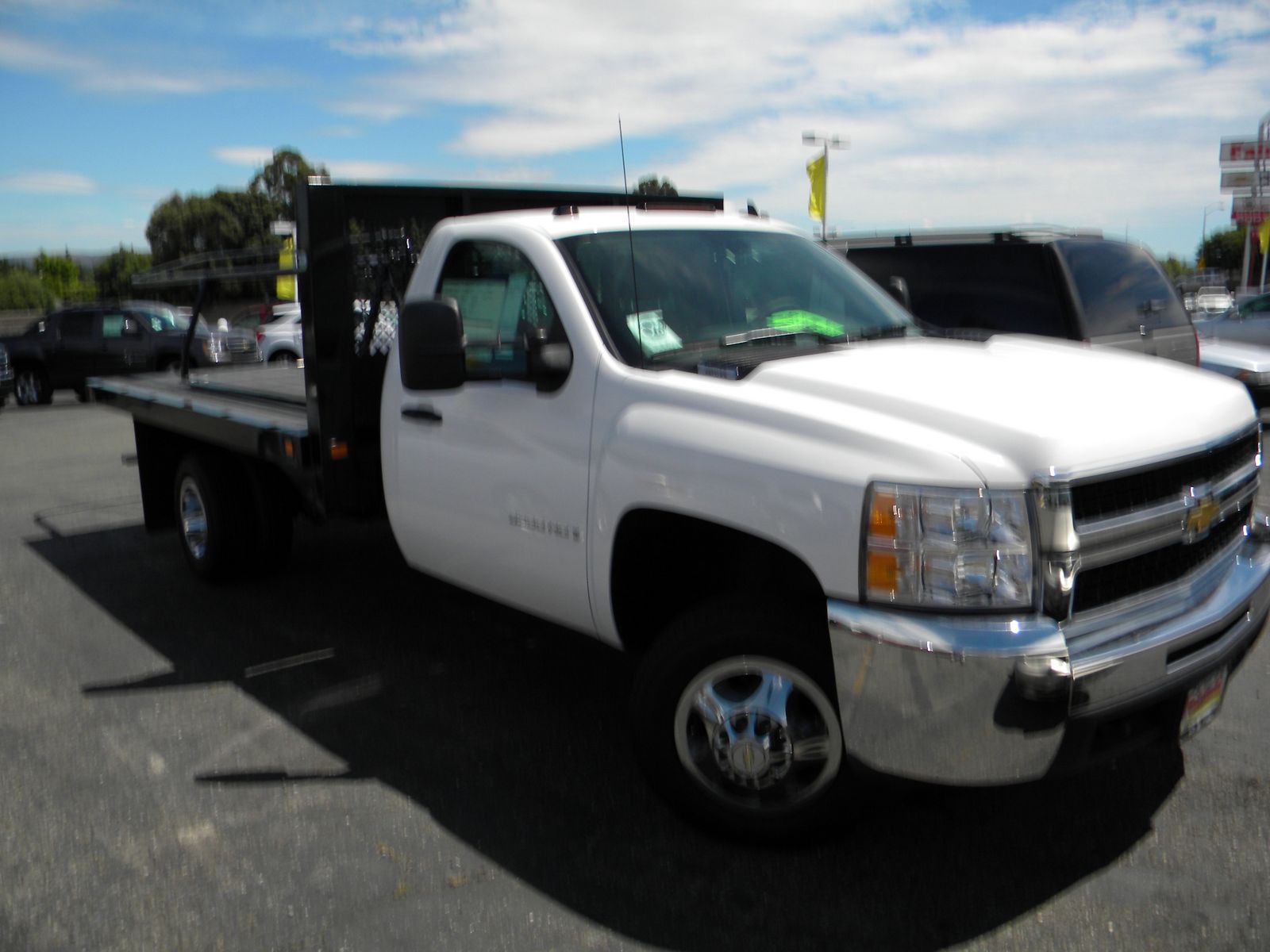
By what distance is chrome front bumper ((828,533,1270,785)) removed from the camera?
9.18 ft

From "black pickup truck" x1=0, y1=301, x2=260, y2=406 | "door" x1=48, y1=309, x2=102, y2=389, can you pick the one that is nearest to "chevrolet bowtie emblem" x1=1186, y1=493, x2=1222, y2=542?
"black pickup truck" x1=0, y1=301, x2=260, y2=406

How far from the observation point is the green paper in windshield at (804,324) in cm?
418

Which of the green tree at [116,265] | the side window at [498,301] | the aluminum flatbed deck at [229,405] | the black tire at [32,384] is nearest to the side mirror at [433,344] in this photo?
the side window at [498,301]

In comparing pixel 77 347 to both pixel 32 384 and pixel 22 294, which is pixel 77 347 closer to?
pixel 32 384

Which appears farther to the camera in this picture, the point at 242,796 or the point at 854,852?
the point at 242,796

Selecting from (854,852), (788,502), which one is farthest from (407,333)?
(854,852)

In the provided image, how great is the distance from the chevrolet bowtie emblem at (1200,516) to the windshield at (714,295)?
1.31m

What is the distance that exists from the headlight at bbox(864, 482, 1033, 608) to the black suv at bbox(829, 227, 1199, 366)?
14.0 feet

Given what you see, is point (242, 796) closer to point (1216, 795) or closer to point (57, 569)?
point (1216, 795)

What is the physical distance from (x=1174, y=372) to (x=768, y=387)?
144cm

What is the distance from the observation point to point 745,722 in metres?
3.34

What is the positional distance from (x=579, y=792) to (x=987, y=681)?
163 centimetres

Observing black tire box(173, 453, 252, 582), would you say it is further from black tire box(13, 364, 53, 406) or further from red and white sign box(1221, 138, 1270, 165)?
red and white sign box(1221, 138, 1270, 165)

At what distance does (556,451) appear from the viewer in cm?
387
